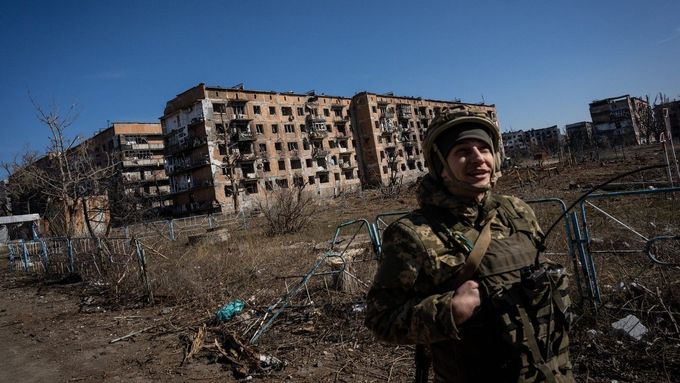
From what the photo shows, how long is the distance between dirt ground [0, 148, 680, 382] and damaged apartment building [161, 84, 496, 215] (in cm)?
3089

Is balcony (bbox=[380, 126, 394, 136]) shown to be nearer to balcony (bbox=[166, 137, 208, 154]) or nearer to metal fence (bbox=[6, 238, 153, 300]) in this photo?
balcony (bbox=[166, 137, 208, 154])

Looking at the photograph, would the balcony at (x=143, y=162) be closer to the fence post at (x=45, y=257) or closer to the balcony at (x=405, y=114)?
the balcony at (x=405, y=114)

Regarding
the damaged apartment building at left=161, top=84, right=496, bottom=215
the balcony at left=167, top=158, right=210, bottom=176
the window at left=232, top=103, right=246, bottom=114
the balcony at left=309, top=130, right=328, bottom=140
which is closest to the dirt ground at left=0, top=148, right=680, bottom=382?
the damaged apartment building at left=161, top=84, right=496, bottom=215

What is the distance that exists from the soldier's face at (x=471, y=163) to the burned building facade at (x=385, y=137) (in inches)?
2150

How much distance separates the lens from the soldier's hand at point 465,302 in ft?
4.51

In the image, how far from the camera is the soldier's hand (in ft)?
4.51

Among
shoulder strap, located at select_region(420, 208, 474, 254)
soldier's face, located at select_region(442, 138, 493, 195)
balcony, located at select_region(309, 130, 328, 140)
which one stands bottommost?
shoulder strap, located at select_region(420, 208, 474, 254)

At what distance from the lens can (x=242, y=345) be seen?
490 centimetres

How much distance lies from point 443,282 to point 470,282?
13 cm

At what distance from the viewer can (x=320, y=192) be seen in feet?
174

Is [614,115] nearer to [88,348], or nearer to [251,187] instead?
[251,187]

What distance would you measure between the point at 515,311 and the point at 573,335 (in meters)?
3.19

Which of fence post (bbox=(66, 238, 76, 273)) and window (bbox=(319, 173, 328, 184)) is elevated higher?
window (bbox=(319, 173, 328, 184))

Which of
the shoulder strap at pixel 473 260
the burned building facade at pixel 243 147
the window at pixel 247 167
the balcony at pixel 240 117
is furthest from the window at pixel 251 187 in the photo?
the shoulder strap at pixel 473 260
